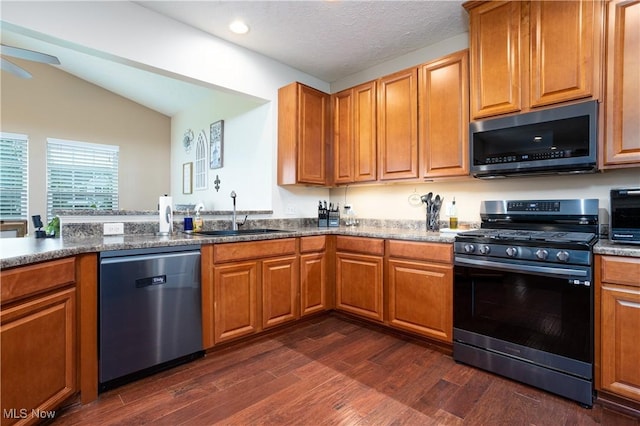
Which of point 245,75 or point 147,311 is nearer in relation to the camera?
point 147,311

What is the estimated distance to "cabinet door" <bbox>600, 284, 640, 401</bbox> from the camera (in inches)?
61.9

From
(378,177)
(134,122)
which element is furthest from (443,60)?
(134,122)

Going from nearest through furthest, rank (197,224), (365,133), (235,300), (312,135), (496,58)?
(496,58)
(235,300)
(197,224)
(365,133)
(312,135)

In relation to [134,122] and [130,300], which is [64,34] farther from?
[134,122]

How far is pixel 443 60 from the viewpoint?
258 cm

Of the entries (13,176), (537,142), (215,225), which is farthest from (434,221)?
(13,176)

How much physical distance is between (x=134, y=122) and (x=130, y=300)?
5.05 m

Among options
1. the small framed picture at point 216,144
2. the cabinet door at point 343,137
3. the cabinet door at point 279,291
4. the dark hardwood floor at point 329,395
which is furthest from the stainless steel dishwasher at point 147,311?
the small framed picture at point 216,144

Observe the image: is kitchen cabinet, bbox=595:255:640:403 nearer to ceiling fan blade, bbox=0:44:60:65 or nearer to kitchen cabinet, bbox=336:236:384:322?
kitchen cabinet, bbox=336:236:384:322

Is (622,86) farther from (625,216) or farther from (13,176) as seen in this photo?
(13,176)

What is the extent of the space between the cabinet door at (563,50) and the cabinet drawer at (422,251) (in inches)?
45.7

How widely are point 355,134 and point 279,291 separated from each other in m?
1.80

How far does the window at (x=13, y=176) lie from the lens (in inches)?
173

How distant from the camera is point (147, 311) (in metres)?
1.90
